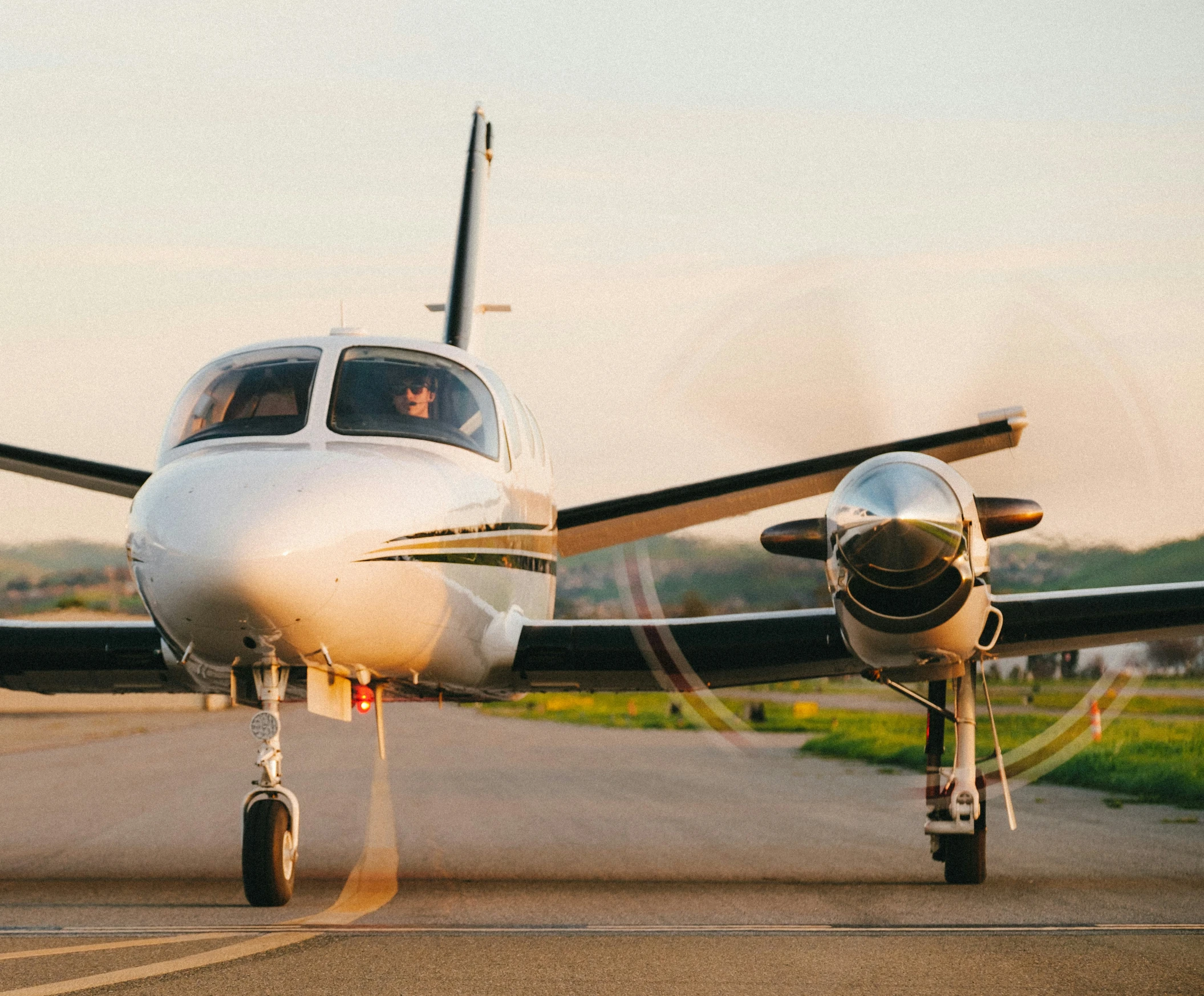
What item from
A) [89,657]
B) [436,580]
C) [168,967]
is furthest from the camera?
[89,657]

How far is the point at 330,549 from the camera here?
24.2ft

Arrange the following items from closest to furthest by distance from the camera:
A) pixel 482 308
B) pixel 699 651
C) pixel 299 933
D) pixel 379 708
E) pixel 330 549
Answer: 1. pixel 299 933
2. pixel 330 549
3. pixel 379 708
4. pixel 699 651
5. pixel 482 308

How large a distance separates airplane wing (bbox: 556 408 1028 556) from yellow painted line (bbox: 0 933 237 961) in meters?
5.38

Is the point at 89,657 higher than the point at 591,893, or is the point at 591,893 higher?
the point at 89,657

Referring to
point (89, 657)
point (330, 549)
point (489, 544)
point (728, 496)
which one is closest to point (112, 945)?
point (330, 549)

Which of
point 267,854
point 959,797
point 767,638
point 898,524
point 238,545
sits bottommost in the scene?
point 267,854

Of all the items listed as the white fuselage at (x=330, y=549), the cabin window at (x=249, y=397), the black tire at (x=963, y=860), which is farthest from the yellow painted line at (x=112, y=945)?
the black tire at (x=963, y=860)

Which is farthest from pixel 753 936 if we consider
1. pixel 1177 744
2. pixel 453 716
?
pixel 453 716

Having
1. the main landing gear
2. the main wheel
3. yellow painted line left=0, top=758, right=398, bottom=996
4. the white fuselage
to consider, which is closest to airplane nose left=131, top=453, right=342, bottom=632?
the white fuselage

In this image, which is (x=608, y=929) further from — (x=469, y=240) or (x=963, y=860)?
(x=469, y=240)

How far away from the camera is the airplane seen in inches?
293

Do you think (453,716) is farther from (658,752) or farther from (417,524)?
(417,524)

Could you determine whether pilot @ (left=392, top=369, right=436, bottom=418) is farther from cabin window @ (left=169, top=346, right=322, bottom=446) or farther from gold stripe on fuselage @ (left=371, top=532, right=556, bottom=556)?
gold stripe on fuselage @ (left=371, top=532, right=556, bottom=556)

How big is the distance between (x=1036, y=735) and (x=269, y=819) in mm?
23671
